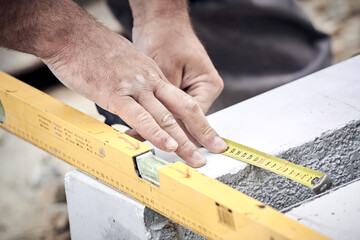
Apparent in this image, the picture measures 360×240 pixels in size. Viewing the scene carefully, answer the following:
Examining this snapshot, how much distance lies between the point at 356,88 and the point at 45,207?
215 centimetres

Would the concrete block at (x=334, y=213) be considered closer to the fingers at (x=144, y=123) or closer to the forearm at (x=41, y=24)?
the fingers at (x=144, y=123)

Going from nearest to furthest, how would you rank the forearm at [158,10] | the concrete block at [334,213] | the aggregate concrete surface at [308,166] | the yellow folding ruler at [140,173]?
the yellow folding ruler at [140,173]
the concrete block at [334,213]
the aggregate concrete surface at [308,166]
the forearm at [158,10]

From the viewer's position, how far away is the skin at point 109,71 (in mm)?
1912

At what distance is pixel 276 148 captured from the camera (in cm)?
204

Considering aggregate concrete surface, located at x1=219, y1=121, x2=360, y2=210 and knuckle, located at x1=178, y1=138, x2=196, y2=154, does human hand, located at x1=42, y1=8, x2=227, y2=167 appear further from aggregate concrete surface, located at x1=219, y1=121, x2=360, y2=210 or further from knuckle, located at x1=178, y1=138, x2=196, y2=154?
aggregate concrete surface, located at x1=219, y1=121, x2=360, y2=210

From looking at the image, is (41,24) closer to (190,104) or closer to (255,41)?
(190,104)

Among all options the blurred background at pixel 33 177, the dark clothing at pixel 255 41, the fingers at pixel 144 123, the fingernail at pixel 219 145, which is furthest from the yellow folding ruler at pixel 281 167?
the blurred background at pixel 33 177

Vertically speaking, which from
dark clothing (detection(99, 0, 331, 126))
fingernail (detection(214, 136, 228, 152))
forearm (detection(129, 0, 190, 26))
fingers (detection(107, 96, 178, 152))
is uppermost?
forearm (detection(129, 0, 190, 26))

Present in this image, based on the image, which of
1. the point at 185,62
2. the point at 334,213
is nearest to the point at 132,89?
the point at 185,62

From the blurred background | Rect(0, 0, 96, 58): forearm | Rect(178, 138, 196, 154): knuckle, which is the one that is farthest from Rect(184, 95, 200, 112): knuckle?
the blurred background

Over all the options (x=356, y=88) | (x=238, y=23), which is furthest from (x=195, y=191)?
(x=238, y=23)

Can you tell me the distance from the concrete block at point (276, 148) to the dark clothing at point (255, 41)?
1240 millimetres

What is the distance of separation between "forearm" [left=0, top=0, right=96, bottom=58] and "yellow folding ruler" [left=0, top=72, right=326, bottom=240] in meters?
0.22

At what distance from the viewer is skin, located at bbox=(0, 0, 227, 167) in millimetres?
1912
